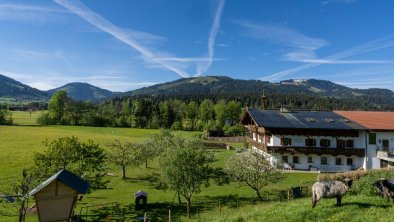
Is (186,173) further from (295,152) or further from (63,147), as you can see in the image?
(295,152)

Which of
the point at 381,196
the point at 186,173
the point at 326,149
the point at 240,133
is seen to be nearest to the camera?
the point at 381,196

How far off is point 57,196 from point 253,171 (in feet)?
82.5

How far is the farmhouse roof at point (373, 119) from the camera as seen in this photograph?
55.3m

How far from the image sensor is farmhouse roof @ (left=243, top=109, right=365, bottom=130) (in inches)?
2206

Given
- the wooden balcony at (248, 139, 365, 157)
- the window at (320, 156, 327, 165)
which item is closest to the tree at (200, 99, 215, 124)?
the wooden balcony at (248, 139, 365, 157)

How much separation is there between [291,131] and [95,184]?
1355 inches

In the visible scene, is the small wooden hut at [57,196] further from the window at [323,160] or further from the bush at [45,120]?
the bush at [45,120]

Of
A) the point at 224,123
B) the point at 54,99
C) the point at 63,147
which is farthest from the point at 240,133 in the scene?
the point at 63,147

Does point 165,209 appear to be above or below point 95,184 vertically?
below

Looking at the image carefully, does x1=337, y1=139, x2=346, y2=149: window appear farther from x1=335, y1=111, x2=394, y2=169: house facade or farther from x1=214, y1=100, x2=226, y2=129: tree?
x1=214, y1=100, x2=226, y2=129: tree

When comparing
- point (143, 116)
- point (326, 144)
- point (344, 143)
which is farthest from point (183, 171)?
point (143, 116)

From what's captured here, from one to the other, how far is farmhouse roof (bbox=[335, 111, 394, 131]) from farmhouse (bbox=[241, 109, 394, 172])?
293mm

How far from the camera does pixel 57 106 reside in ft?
506

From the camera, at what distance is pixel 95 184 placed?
124ft
